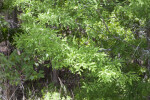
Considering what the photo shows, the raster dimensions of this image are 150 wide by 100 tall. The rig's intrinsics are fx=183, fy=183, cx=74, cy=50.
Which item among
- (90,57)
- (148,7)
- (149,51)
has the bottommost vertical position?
(149,51)

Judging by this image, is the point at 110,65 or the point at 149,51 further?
the point at 149,51

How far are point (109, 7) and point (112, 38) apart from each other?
79cm

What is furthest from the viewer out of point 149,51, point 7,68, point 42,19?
point 7,68

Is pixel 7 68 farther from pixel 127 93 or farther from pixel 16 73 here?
pixel 127 93

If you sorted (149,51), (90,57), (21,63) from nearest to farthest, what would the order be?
(90,57) → (149,51) → (21,63)

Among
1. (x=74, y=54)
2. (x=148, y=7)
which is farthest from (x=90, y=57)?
(x=148, y=7)

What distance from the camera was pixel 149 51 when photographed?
4117 millimetres

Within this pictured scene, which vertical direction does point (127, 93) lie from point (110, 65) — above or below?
below

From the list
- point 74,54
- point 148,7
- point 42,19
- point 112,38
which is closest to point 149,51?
point 112,38

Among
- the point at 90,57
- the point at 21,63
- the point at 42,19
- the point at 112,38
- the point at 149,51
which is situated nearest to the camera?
the point at 90,57

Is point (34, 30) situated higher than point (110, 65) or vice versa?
point (34, 30)

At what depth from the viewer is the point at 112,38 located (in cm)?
438

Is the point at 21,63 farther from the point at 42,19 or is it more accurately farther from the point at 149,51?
the point at 149,51

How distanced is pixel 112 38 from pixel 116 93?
Answer: 65.4 inches
